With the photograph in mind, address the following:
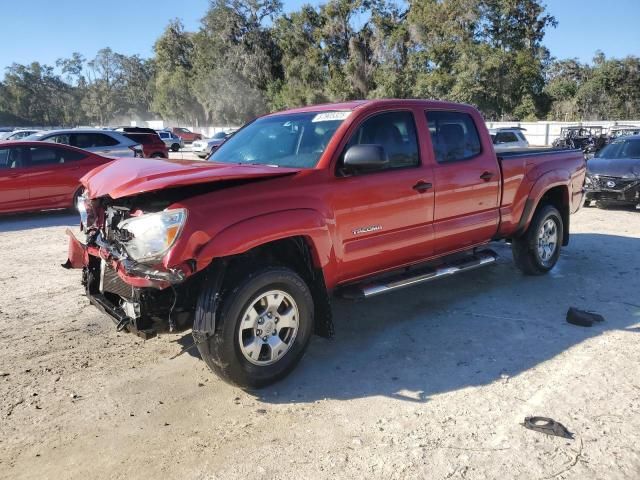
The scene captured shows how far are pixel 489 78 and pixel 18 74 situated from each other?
87.4 metres

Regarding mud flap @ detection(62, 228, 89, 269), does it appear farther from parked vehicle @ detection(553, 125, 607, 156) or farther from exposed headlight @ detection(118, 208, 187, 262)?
parked vehicle @ detection(553, 125, 607, 156)

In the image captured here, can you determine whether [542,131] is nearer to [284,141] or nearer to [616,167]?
[616,167]

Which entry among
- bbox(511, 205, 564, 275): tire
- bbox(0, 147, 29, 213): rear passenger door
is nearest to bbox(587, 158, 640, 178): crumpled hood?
bbox(511, 205, 564, 275): tire

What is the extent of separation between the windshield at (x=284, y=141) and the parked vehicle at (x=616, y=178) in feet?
29.2

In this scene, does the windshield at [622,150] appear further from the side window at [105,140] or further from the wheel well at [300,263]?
the side window at [105,140]

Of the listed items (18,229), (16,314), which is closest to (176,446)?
(16,314)

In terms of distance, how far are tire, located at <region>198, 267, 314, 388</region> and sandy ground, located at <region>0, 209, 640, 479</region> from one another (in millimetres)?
168

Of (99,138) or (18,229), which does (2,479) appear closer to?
(18,229)

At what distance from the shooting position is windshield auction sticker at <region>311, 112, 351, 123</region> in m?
4.45

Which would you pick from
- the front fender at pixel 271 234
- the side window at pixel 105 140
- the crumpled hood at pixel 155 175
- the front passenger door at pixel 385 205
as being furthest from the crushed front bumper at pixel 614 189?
the side window at pixel 105 140

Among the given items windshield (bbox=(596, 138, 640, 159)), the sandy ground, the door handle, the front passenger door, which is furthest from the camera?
windshield (bbox=(596, 138, 640, 159))

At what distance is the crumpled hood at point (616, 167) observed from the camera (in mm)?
11227

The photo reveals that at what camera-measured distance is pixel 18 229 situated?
955 centimetres

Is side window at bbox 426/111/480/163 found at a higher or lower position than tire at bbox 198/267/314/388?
higher
